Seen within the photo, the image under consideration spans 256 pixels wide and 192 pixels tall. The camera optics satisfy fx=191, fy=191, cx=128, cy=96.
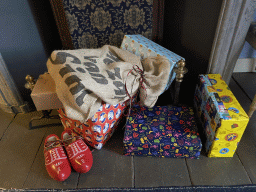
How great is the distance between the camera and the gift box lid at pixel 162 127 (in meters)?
0.97

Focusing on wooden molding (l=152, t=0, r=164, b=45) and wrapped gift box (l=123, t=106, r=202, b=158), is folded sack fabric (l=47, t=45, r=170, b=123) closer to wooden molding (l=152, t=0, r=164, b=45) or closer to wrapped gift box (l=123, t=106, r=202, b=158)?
wrapped gift box (l=123, t=106, r=202, b=158)

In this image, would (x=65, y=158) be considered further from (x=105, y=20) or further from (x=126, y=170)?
(x=105, y=20)

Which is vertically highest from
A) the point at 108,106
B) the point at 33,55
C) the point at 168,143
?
the point at 33,55

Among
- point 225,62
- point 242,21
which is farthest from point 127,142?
point 242,21

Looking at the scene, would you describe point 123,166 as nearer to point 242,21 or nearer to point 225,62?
point 225,62

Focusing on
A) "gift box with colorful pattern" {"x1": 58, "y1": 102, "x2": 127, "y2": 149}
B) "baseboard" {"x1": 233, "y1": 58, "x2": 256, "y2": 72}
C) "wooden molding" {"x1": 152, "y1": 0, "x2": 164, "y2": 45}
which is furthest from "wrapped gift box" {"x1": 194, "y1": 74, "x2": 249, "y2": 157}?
"baseboard" {"x1": 233, "y1": 58, "x2": 256, "y2": 72}

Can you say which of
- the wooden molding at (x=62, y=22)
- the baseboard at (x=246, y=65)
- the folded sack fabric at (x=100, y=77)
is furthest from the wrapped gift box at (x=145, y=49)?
the baseboard at (x=246, y=65)

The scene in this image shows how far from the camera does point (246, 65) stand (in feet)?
5.30

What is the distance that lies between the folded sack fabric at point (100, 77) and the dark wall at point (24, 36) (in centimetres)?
36

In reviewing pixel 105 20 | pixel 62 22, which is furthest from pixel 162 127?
pixel 62 22

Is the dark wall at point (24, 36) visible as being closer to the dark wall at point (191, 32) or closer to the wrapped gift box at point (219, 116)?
the dark wall at point (191, 32)

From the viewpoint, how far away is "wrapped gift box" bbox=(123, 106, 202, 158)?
3.15 ft

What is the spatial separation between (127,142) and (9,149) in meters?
0.72

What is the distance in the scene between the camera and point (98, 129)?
37.7 inches
